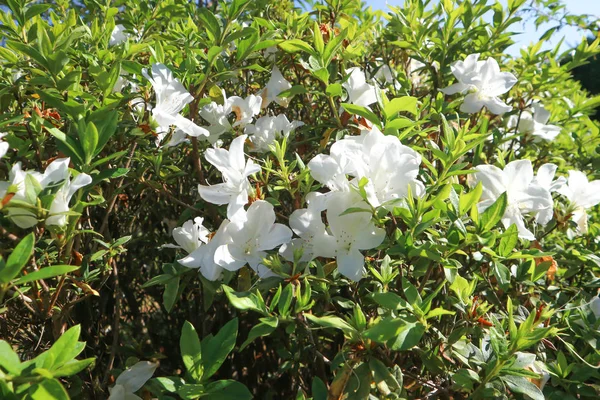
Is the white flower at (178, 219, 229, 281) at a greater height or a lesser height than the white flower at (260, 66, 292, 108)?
lesser

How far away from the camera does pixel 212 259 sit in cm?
132

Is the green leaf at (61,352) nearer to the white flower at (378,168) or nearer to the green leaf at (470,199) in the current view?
the white flower at (378,168)

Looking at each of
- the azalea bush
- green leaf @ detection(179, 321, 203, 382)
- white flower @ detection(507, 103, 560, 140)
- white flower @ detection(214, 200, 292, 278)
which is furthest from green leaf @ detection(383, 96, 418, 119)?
white flower @ detection(507, 103, 560, 140)

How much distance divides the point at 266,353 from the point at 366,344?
3.43 ft

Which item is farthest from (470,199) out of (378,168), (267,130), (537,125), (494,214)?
(537,125)

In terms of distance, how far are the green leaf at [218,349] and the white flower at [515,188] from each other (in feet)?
2.40

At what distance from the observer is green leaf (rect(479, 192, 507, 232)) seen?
1.20 m

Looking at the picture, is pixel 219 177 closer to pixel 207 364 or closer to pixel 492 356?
pixel 207 364

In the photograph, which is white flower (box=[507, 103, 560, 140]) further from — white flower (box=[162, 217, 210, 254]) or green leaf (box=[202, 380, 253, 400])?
green leaf (box=[202, 380, 253, 400])

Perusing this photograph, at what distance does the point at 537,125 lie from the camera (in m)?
2.34

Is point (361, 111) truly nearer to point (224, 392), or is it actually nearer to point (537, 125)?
point (224, 392)

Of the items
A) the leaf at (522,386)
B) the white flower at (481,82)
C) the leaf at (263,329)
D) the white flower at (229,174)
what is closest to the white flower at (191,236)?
the white flower at (229,174)

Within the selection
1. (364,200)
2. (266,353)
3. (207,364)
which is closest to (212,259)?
(207,364)

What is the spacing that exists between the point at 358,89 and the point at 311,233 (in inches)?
22.3
